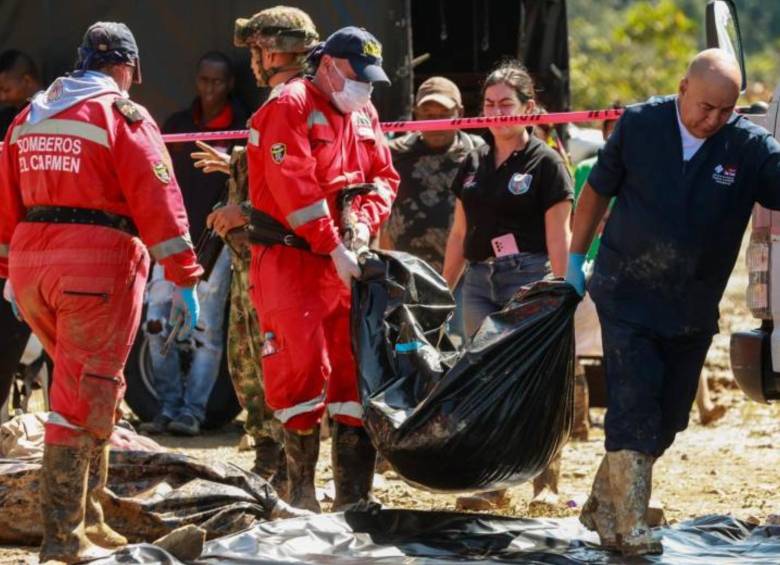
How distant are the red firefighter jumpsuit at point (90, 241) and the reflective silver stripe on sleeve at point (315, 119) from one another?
0.82 metres

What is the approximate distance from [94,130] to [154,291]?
14.8 ft

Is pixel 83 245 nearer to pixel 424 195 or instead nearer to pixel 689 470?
pixel 424 195

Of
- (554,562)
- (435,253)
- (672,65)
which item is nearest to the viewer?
(554,562)

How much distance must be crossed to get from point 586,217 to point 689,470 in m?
3.38

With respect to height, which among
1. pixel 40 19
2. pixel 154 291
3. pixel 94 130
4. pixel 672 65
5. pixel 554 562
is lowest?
pixel 554 562

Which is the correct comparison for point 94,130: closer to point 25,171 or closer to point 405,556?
point 25,171

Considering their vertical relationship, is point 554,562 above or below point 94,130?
below

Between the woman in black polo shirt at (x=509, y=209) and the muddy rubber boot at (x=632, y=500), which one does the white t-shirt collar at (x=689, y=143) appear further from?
the woman in black polo shirt at (x=509, y=209)

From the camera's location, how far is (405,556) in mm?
6375

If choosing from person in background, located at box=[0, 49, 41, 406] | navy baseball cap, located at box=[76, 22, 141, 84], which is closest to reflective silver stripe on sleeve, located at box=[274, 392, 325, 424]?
navy baseball cap, located at box=[76, 22, 141, 84]

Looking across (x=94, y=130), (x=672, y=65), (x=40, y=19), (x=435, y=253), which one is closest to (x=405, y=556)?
(x=94, y=130)

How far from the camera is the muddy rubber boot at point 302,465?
24.2ft

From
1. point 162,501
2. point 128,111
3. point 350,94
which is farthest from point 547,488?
point 128,111

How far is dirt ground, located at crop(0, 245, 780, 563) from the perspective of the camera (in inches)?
325
